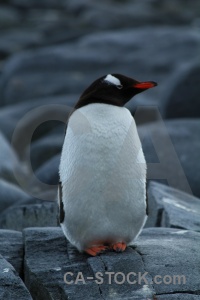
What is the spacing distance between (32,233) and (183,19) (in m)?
25.0

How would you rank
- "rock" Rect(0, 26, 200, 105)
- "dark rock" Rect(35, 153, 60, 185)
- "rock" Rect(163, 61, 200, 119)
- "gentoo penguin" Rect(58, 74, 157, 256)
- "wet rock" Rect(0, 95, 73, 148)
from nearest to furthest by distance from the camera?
1. "gentoo penguin" Rect(58, 74, 157, 256)
2. "dark rock" Rect(35, 153, 60, 185)
3. "rock" Rect(163, 61, 200, 119)
4. "wet rock" Rect(0, 95, 73, 148)
5. "rock" Rect(0, 26, 200, 105)

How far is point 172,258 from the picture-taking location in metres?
5.25

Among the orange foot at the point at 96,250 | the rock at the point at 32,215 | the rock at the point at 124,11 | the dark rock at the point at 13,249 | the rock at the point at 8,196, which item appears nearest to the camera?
the orange foot at the point at 96,250

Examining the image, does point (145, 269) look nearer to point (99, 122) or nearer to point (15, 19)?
point (99, 122)

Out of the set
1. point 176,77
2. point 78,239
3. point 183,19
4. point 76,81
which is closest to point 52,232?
point 78,239

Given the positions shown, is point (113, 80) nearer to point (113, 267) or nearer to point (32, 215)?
point (113, 267)

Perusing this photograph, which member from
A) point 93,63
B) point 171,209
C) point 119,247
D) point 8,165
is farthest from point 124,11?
point 119,247

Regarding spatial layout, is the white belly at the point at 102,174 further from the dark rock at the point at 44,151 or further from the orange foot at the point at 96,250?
the dark rock at the point at 44,151

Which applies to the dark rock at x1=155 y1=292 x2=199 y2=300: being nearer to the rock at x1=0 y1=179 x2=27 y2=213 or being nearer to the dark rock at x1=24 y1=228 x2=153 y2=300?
the dark rock at x1=24 y1=228 x2=153 y2=300

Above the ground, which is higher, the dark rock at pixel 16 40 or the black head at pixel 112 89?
the black head at pixel 112 89

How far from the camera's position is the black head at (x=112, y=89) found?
17.2 feet

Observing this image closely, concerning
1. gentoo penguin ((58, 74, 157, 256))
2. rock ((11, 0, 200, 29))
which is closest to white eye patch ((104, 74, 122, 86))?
gentoo penguin ((58, 74, 157, 256))

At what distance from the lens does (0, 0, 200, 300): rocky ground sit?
5008 millimetres

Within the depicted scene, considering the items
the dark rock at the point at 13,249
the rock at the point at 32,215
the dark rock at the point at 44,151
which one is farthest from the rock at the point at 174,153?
the dark rock at the point at 13,249
